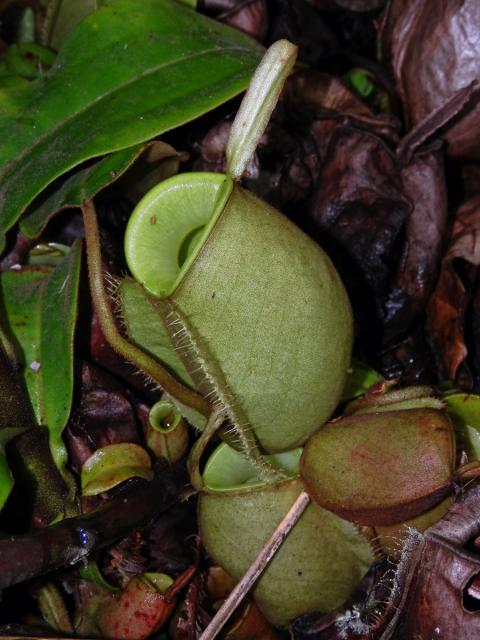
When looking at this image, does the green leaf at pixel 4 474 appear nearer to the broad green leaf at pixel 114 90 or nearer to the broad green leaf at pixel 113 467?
the broad green leaf at pixel 113 467

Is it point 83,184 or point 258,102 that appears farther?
point 83,184

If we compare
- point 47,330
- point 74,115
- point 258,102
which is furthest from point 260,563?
point 74,115

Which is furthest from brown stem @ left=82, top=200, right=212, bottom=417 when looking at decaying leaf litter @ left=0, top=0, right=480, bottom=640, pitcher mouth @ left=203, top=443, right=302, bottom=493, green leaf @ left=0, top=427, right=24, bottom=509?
green leaf @ left=0, top=427, right=24, bottom=509

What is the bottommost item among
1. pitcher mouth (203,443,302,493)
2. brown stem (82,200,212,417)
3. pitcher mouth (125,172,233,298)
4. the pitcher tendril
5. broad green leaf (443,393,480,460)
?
pitcher mouth (203,443,302,493)

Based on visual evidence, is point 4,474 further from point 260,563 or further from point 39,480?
point 260,563

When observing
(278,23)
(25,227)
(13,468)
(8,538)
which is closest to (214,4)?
(278,23)

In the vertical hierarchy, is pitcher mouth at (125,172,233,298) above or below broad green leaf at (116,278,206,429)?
above

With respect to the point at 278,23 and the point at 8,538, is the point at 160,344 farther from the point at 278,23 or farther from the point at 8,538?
the point at 278,23

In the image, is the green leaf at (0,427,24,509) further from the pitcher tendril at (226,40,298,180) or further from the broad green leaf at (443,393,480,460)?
the broad green leaf at (443,393,480,460)
